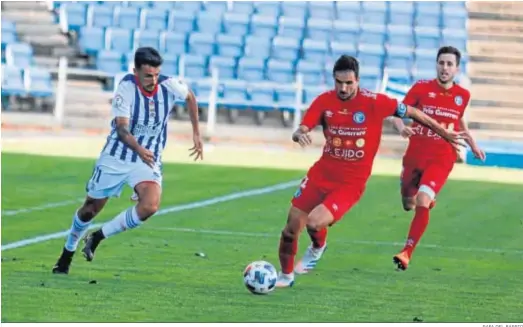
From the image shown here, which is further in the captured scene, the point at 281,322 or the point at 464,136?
the point at 464,136

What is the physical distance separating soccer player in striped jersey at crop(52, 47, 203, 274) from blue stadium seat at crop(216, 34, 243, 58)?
78.6 ft

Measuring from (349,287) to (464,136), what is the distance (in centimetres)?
216

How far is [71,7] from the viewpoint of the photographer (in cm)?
3634

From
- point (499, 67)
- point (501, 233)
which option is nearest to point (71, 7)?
point (499, 67)

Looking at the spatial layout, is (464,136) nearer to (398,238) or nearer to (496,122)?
(398,238)

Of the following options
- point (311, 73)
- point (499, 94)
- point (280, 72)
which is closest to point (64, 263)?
point (499, 94)

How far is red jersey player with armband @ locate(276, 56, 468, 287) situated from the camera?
11031mm

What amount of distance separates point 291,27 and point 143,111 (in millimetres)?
24914

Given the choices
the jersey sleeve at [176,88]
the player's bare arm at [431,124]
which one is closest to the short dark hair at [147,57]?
the jersey sleeve at [176,88]

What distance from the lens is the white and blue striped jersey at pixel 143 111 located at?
11.2 meters

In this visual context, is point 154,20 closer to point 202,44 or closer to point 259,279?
point 202,44

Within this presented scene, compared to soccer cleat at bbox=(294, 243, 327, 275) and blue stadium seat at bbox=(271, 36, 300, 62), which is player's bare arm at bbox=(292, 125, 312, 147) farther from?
blue stadium seat at bbox=(271, 36, 300, 62)

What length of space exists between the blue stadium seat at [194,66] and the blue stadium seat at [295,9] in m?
2.98

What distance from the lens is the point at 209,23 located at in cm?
3619
